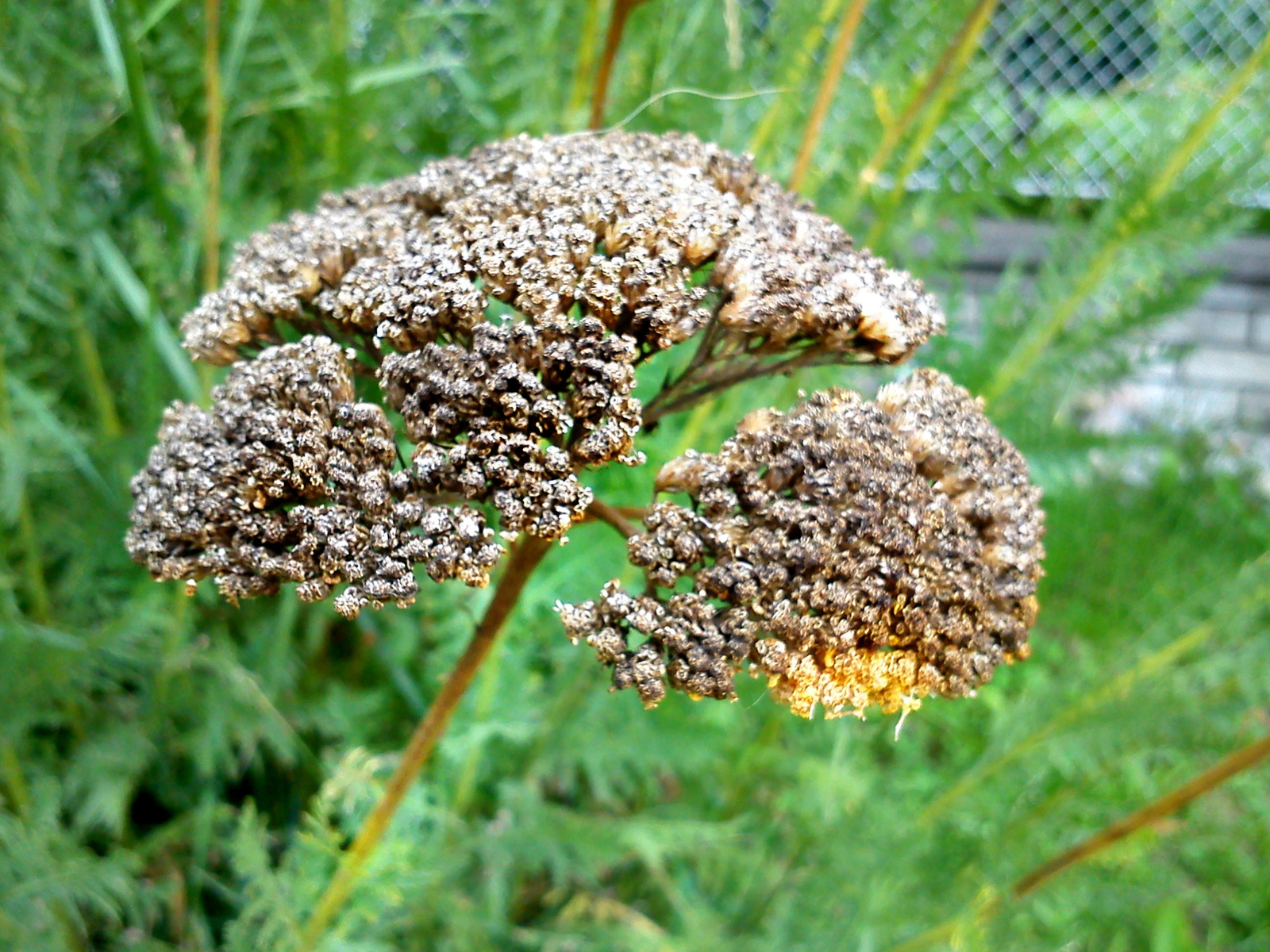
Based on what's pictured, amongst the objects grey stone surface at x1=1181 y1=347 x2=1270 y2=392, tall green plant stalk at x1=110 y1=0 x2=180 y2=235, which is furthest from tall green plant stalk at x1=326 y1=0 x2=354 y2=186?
grey stone surface at x1=1181 y1=347 x2=1270 y2=392

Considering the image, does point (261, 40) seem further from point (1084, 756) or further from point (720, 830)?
point (1084, 756)

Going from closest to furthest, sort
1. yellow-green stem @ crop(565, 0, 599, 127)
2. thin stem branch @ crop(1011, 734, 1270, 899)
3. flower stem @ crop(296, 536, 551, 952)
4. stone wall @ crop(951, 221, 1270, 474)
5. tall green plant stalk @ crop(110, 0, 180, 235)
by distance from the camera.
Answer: flower stem @ crop(296, 536, 551, 952) < tall green plant stalk @ crop(110, 0, 180, 235) < thin stem branch @ crop(1011, 734, 1270, 899) < yellow-green stem @ crop(565, 0, 599, 127) < stone wall @ crop(951, 221, 1270, 474)

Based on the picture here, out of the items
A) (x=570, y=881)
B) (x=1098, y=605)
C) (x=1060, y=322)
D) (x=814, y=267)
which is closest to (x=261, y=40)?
(x=814, y=267)

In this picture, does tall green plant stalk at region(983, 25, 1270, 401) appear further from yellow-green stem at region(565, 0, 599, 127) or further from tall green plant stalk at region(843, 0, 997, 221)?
yellow-green stem at region(565, 0, 599, 127)

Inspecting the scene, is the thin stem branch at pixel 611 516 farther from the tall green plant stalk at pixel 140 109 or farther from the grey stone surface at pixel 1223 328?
the grey stone surface at pixel 1223 328

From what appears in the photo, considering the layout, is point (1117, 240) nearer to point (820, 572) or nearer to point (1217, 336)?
point (820, 572)

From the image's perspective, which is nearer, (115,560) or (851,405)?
(851,405)
